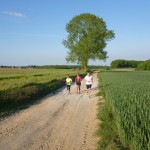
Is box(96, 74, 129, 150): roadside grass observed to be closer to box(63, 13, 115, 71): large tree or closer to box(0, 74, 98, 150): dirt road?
box(0, 74, 98, 150): dirt road

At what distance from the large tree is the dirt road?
57.4 meters

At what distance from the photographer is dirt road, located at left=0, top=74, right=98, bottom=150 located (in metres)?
9.46

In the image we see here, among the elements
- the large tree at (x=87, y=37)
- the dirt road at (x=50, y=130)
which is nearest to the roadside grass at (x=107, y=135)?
the dirt road at (x=50, y=130)

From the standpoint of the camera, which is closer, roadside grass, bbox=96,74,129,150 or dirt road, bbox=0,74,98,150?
roadside grass, bbox=96,74,129,150

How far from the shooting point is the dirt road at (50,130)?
372 inches

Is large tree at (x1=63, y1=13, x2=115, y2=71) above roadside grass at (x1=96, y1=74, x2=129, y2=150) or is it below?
above

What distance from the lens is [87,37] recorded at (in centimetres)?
7312

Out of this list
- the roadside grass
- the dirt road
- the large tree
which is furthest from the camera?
the large tree

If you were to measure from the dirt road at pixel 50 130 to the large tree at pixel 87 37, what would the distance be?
57398mm

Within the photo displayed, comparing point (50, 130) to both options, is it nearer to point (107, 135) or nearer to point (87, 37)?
point (107, 135)

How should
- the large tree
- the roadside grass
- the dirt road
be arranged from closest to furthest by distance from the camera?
the roadside grass < the dirt road < the large tree

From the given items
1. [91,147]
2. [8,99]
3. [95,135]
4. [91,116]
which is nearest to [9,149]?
[91,147]

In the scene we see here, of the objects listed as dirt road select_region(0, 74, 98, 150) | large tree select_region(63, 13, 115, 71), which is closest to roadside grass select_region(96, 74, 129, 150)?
dirt road select_region(0, 74, 98, 150)

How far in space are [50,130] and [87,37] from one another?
62.6 metres
